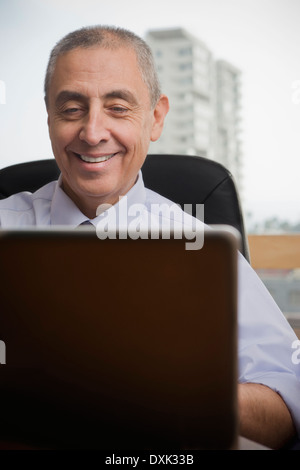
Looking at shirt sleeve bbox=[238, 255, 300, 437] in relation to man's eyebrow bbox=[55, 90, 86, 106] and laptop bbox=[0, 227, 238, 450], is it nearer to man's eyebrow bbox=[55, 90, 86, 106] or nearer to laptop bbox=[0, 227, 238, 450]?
laptop bbox=[0, 227, 238, 450]

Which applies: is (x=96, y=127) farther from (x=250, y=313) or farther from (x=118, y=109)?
(x=250, y=313)

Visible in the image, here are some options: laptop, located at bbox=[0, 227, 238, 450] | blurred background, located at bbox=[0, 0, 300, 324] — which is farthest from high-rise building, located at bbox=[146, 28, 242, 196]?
laptop, located at bbox=[0, 227, 238, 450]

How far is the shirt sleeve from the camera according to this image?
2.83 feet

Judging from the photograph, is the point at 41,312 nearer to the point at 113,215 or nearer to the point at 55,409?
the point at 55,409

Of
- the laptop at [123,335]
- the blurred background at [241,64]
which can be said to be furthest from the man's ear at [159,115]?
the blurred background at [241,64]

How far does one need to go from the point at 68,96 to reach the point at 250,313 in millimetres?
628

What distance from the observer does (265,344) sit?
97 cm

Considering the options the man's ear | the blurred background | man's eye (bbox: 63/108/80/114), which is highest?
the blurred background

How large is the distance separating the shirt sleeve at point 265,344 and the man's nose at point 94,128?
439 mm

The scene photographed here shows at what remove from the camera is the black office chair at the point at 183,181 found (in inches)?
51.5

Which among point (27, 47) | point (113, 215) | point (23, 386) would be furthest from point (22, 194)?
point (27, 47)

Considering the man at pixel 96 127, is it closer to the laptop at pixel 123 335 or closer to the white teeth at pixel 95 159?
the white teeth at pixel 95 159

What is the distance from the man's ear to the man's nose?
18cm

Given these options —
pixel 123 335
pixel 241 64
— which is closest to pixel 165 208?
pixel 123 335
